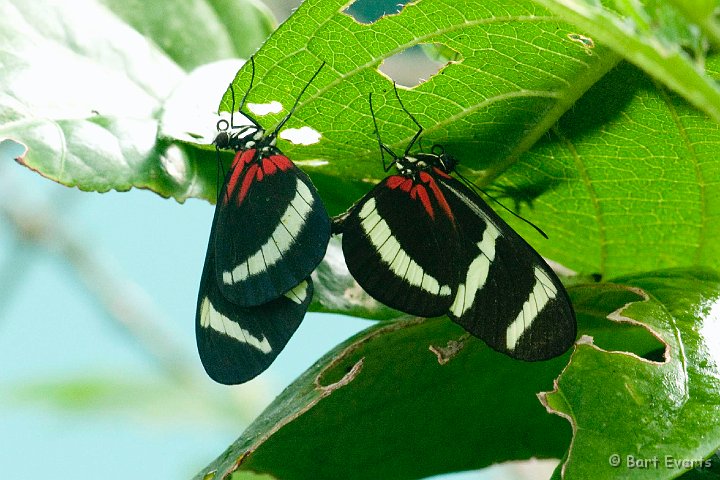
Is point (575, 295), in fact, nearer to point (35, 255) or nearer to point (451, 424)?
point (451, 424)

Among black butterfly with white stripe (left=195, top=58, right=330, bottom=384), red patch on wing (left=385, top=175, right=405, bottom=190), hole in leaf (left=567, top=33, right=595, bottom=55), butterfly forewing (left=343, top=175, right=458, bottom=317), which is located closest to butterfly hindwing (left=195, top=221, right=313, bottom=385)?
black butterfly with white stripe (left=195, top=58, right=330, bottom=384)

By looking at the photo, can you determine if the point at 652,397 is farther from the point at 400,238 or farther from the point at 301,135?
the point at 301,135

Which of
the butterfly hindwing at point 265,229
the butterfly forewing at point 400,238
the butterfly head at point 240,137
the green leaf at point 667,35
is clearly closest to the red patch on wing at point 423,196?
the butterfly forewing at point 400,238

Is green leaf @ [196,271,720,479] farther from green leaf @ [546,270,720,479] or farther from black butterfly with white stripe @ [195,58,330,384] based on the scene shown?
black butterfly with white stripe @ [195,58,330,384]

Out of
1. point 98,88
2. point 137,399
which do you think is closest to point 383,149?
point 98,88

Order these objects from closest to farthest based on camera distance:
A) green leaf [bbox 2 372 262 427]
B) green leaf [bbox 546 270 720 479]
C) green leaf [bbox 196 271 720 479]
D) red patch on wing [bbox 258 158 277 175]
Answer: green leaf [bbox 546 270 720 479]
green leaf [bbox 196 271 720 479]
red patch on wing [bbox 258 158 277 175]
green leaf [bbox 2 372 262 427]

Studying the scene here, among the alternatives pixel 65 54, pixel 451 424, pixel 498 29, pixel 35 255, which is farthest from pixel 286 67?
pixel 35 255

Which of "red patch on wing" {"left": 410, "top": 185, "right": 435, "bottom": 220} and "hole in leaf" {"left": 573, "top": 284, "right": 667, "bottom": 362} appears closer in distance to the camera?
"hole in leaf" {"left": 573, "top": 284, "right": 667, "bottom": 362}
